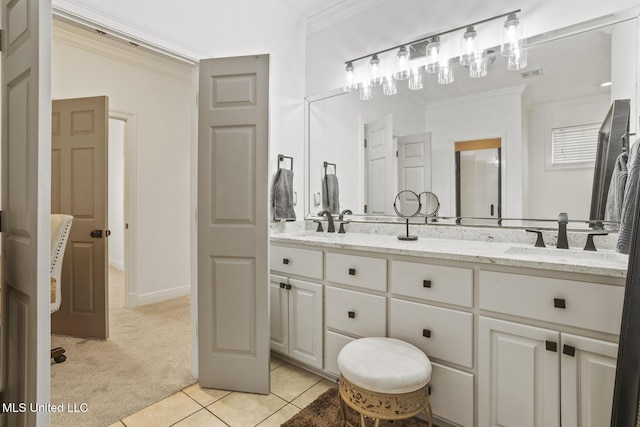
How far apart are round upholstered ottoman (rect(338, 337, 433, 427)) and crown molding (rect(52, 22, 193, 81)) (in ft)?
9.44

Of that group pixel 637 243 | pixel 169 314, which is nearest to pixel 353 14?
pixel 637 243

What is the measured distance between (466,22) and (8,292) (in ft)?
9.57

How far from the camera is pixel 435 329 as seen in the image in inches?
62.6

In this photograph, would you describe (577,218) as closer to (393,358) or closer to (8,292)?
(393,358)

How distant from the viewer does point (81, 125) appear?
2797 mm

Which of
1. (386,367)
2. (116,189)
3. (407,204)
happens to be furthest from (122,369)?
(116,189)

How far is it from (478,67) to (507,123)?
413 millimetres

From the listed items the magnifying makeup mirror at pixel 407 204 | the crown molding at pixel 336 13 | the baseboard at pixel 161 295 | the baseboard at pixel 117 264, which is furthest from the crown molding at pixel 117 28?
the baseboard at pixel 117 264

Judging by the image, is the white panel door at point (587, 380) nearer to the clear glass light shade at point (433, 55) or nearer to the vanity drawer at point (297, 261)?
the vanity drawer at point (297, 261)

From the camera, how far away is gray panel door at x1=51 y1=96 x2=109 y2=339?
2.75m

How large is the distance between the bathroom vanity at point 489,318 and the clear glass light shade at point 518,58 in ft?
3.51

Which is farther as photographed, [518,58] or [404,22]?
[404,22]

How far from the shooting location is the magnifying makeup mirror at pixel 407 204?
221cm

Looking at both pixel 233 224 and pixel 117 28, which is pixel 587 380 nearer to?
pixel 233 224
